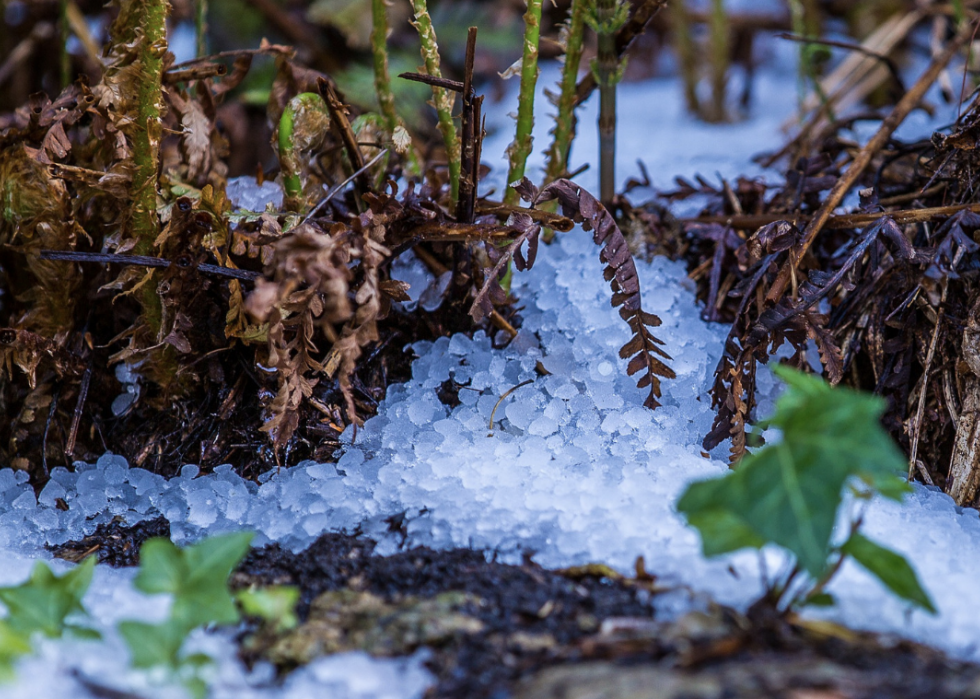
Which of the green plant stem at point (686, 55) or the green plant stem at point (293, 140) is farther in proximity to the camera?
the green plant stem at point (686, 55)

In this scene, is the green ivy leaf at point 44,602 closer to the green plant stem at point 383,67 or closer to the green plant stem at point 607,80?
the green plant stem at point 383,67

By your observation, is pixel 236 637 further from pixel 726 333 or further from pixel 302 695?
pixel 726 333

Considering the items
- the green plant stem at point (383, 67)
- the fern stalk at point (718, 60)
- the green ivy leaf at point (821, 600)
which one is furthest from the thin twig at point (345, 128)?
the fern stalk at point (718, 60)

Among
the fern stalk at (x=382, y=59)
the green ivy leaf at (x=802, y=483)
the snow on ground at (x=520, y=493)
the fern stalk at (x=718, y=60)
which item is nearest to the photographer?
the green ivy leaf at (x=802, y=483)

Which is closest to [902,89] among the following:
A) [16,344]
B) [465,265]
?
[465,265]

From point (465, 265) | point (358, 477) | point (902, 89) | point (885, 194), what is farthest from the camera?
point (902, 89)

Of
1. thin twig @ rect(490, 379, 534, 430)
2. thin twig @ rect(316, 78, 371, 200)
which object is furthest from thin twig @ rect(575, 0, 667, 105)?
thin twig @ rect(490, 379, 534, 430)
